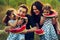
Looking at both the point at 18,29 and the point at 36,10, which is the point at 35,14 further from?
the point at 18,29

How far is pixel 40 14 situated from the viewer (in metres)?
6.99

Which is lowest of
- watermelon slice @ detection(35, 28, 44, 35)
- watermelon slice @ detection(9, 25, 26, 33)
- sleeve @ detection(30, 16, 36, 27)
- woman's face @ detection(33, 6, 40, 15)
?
watermelon slice @ detection(35, 28, 44, 35)

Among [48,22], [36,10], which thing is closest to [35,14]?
[36,10]

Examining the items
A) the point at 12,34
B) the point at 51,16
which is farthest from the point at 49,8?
the point at 12,34

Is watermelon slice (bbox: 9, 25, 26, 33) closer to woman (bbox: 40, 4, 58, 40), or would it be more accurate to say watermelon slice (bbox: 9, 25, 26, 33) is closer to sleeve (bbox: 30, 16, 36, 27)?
sleeve (bbox: 30, 16, 36, 27)

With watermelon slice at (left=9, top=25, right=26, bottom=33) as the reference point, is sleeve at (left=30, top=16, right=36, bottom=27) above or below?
above

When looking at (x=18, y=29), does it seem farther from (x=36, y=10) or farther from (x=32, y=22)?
(x=36, y=10)

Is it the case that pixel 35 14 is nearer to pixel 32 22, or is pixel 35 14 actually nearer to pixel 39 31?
pixel 32 22

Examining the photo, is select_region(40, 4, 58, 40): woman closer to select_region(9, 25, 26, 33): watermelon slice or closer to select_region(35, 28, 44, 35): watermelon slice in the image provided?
select_region(35, 28, 44, 35): watermelon slice

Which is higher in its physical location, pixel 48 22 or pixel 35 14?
pixel 35 14

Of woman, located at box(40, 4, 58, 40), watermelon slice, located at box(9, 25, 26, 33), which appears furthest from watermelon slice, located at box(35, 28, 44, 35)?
watermelon slice, located at box(9, 25, 26, 33)

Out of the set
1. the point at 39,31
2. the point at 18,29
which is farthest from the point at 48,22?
the point at 18,29

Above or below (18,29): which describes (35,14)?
above

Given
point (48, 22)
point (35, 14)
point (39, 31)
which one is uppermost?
point (35, 14)
